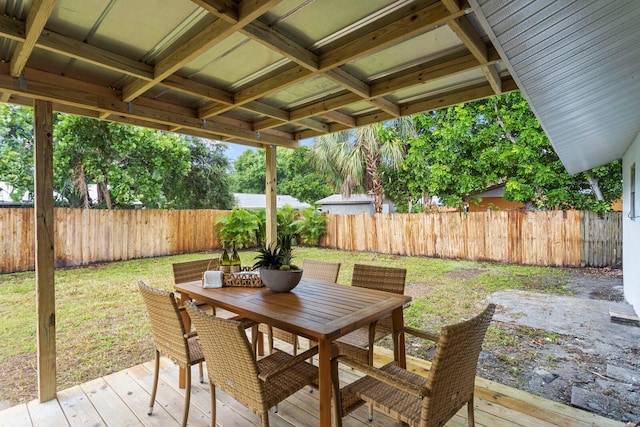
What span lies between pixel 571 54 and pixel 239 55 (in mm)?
1877

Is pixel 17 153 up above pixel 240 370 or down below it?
above

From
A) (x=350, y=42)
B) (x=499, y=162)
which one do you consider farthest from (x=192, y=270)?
(x=499, y=162)

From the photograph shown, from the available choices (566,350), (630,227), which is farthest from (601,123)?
(630,227)

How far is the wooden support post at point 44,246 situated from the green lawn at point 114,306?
1.51 ft

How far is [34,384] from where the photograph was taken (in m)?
2.79

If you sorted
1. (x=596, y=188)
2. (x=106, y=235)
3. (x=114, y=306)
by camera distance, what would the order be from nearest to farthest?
1. (x=114, y=306)
2. (x=106, y=235)
3. (x=596, y=188)

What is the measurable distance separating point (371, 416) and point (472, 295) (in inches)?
154

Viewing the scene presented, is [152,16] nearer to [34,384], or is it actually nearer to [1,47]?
[1,47]

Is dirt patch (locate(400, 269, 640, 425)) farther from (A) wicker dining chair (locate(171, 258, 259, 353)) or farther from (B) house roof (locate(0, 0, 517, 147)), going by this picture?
(B) house roof (locate(0, 0, 517, 147))

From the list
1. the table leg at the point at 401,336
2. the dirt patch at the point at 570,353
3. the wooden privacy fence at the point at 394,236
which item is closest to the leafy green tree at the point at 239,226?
the wooden privacy fence at the point at 394,236

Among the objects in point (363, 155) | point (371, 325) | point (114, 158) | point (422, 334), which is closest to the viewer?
point (422, 334)

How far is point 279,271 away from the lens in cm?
232

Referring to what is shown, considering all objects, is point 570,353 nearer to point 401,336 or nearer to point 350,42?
point 401,336

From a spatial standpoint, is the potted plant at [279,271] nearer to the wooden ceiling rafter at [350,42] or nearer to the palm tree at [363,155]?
the wooden ceiling rafter at [350,42]
